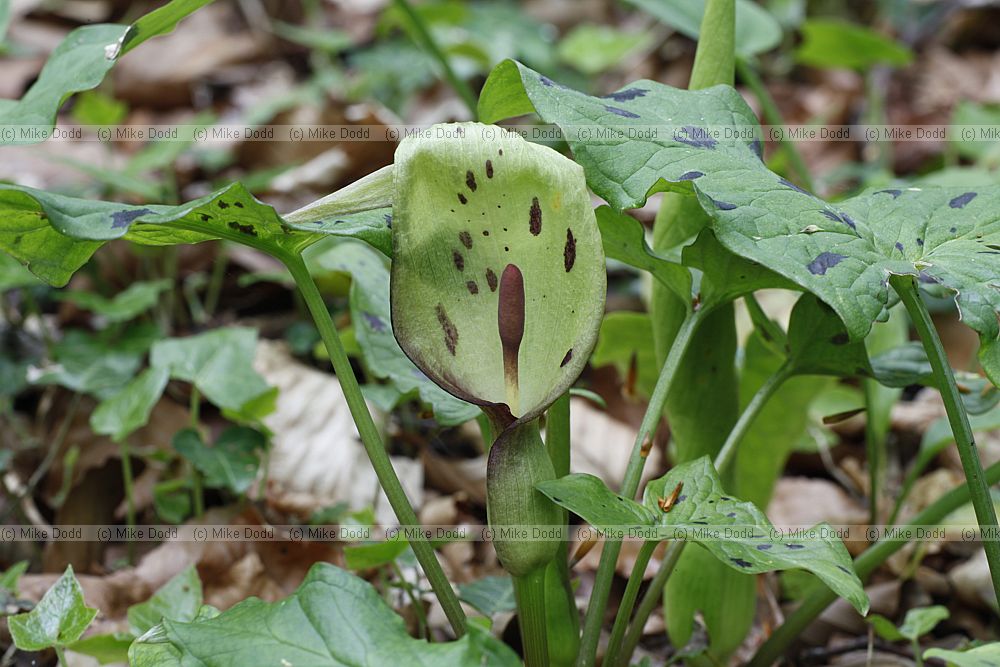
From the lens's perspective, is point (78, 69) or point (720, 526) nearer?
point (720, 526)

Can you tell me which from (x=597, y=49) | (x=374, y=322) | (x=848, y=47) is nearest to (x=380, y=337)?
(x=374, y=322)

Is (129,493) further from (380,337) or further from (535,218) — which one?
(535,218)

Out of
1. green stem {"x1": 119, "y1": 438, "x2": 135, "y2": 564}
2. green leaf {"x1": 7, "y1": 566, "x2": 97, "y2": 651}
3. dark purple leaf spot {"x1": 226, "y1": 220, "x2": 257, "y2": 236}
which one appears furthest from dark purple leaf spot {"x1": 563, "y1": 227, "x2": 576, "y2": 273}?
green stem {"x1": 119, "y1": 438, "x2": 135, "y2": 564}

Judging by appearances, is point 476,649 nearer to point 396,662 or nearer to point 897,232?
point 396,662

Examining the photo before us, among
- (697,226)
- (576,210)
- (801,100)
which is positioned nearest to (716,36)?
(697,226)

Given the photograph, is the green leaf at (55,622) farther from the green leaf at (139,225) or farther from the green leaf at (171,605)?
the green leaf at (139,225)

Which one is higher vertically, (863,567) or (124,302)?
(863,567)

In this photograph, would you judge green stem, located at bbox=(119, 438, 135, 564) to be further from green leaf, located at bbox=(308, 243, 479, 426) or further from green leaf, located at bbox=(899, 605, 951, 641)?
green leaf, located at bbox=(899, 605, 951, 641)
